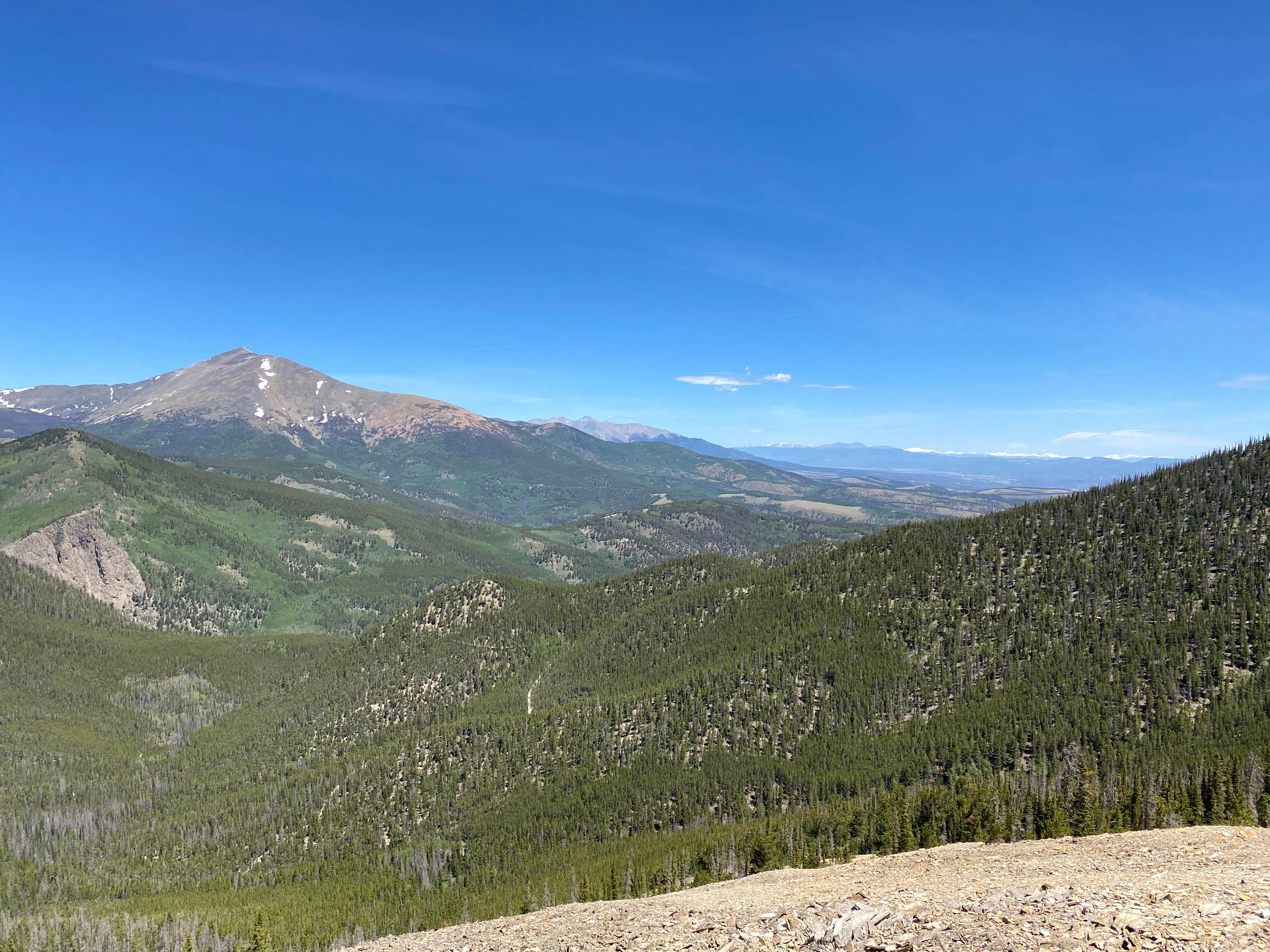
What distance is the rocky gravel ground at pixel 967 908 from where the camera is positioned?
32.2 m

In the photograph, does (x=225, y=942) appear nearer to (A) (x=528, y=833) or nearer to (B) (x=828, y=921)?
(A) (x=528, y=833)

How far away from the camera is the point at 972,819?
10219 centimetres

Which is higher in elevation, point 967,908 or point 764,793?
point 967,908

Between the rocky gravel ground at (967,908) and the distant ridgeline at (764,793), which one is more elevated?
the rocky gravel ground at (967,908)

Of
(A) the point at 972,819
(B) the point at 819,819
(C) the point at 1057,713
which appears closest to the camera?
(A) the point at 972,819

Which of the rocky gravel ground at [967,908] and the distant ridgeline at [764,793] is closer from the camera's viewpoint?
the rocky gravel ground at [967,908]

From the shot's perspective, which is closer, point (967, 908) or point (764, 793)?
point (967, 908)

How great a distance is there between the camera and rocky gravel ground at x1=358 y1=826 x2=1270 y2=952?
106 feet

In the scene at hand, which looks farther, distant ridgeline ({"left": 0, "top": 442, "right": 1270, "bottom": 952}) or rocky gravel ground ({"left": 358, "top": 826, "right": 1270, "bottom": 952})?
distant ridgeline ({"left": 0, "top": 442, "right": 1270, "bottom": 952})

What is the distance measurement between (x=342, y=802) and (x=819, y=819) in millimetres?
139356

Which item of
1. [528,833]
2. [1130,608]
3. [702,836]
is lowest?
[528,833]

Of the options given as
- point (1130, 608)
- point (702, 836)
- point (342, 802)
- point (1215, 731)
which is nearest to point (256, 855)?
point (342, 802)

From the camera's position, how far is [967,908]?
127 ft

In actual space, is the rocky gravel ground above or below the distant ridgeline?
above
